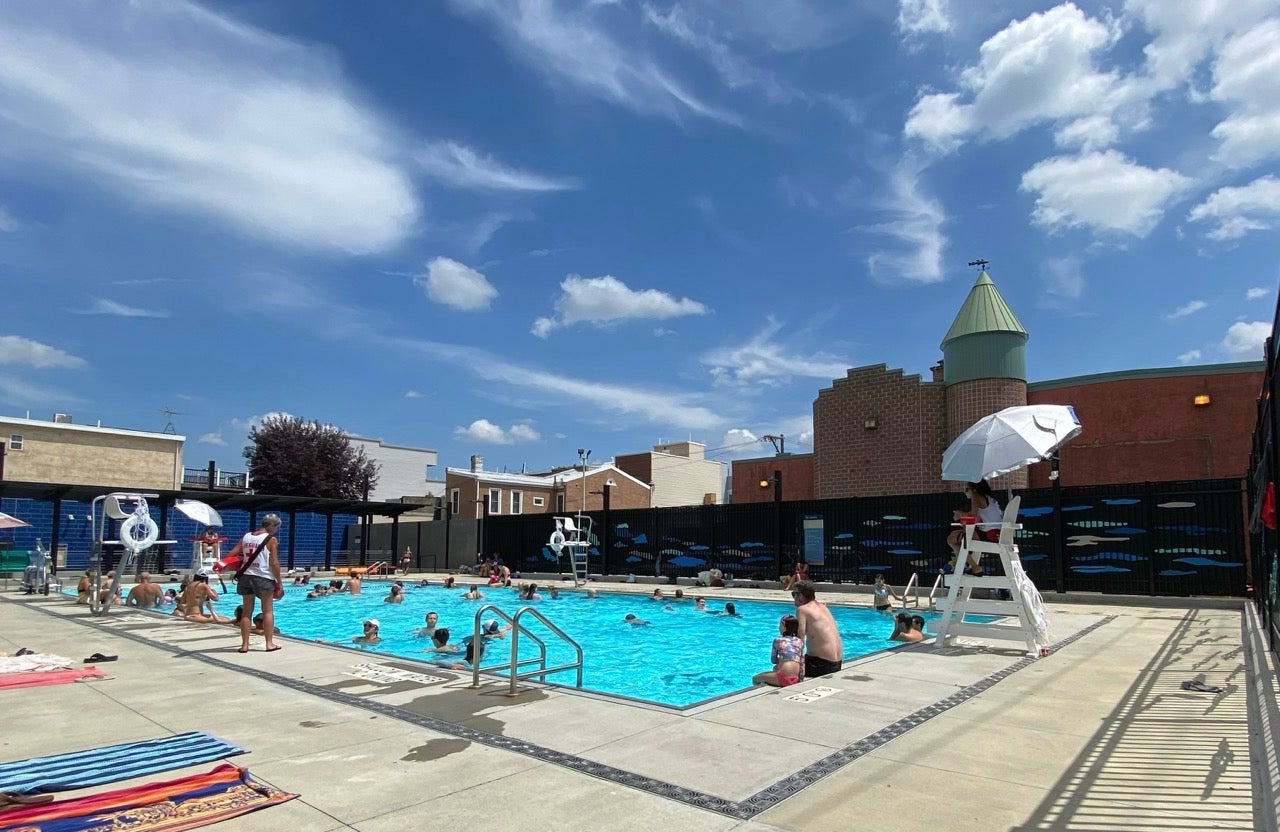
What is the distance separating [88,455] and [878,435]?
1588 inches

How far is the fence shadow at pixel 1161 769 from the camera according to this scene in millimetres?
3803

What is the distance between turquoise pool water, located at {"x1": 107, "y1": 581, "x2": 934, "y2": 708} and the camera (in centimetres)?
1174

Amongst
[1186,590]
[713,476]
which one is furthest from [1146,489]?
[713,476]

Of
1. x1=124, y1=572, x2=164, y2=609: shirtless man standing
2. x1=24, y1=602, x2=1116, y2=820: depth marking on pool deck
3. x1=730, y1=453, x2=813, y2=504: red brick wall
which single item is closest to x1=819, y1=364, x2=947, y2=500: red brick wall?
x1=730, y1=453, x2=813, y2=504: red brick wall

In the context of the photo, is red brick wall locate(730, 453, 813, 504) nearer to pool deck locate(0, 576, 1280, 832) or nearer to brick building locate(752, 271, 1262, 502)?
brick building locate(752, 271, 1262, 502)

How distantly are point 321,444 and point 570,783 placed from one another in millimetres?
56692

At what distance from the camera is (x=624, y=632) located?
55.0ft

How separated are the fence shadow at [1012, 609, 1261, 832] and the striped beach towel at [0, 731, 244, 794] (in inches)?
192

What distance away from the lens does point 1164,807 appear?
3.96 m

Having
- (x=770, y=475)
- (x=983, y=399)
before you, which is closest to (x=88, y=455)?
(x=770, y=475)

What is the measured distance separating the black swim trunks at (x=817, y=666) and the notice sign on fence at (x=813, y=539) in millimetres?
14783

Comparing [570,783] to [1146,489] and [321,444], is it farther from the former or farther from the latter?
[321,444]

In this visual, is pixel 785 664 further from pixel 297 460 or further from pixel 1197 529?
pixel 297 460

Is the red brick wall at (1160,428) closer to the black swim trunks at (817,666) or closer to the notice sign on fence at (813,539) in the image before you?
the notice sign on fence at (813,539)
